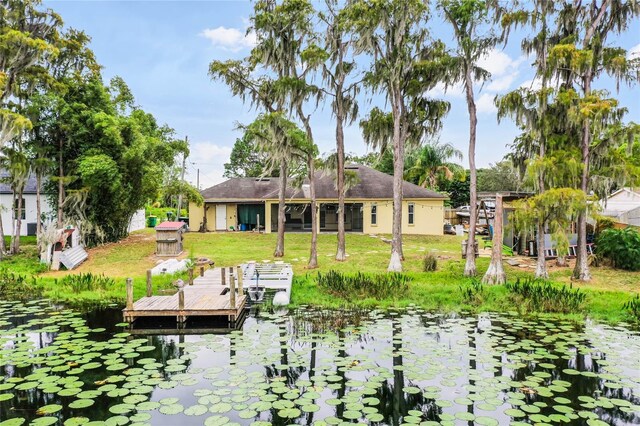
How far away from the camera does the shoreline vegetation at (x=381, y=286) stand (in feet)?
37.0

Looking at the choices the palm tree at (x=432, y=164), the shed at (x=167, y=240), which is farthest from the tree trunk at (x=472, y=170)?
the palm tree at (x=432, y=164)

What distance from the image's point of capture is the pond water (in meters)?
5.41

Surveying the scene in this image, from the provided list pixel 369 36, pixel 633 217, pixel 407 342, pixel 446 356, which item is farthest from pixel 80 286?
pixel 633 217

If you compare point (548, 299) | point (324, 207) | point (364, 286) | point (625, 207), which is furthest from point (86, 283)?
point (625, 207)

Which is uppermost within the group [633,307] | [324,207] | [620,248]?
[324,207]

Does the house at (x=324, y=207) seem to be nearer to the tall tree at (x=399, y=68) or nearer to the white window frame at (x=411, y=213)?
the white window frame at (x=411, y=213)

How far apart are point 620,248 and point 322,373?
44.0 ft

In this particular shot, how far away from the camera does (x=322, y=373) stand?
676 cm

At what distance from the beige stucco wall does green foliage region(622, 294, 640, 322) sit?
1600cm

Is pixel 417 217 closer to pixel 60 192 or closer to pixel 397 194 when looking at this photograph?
pixel 397 194

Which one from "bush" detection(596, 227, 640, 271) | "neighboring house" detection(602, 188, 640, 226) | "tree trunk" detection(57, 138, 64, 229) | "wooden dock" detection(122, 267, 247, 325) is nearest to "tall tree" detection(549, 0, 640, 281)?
"bush" detection(596, 227, 640, 271)

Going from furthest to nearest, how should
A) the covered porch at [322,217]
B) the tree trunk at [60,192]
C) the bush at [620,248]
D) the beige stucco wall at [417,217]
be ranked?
the covered porch at [322,217]
the beige stucco wall at [417,217]
the tree trunk at [60,192]
the bush at [620,248]

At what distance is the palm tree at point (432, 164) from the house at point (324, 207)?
4.10 metres

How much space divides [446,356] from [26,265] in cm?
1621
